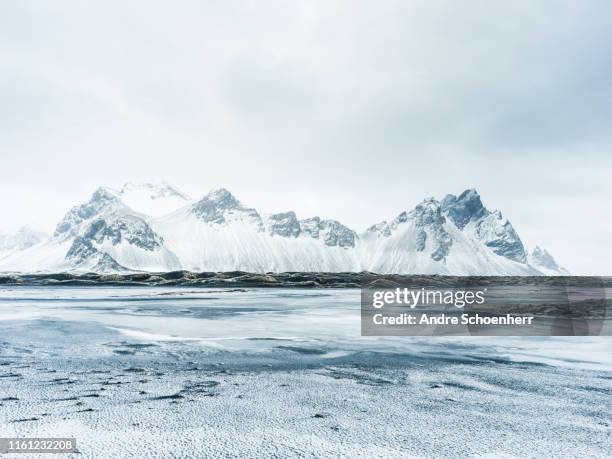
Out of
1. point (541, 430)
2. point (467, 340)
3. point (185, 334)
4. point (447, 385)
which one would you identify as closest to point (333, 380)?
point (447, 385)

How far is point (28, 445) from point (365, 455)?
6274mm

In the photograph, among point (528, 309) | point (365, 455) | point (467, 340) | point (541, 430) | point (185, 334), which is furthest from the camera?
point (528, 309)

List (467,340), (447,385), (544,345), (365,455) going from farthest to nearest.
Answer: (467,340) → (544,345) → (447,385) → (365,455)

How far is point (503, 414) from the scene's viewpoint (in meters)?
10.4

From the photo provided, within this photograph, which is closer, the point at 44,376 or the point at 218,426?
the point at 218,426

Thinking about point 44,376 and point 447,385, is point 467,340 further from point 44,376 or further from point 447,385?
point 44,376

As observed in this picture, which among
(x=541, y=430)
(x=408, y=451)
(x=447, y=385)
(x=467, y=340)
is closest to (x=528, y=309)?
(x=467, y=340)

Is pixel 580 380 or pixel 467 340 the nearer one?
pixel 580 380

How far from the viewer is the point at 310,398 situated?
11.7 metres

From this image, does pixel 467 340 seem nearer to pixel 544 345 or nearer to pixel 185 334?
pixel 544 345

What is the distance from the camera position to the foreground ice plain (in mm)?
8539

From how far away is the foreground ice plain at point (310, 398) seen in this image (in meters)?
8.54

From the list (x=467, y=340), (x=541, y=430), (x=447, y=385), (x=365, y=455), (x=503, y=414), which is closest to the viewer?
(x=365, y=455)

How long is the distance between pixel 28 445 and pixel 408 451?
7.09m
